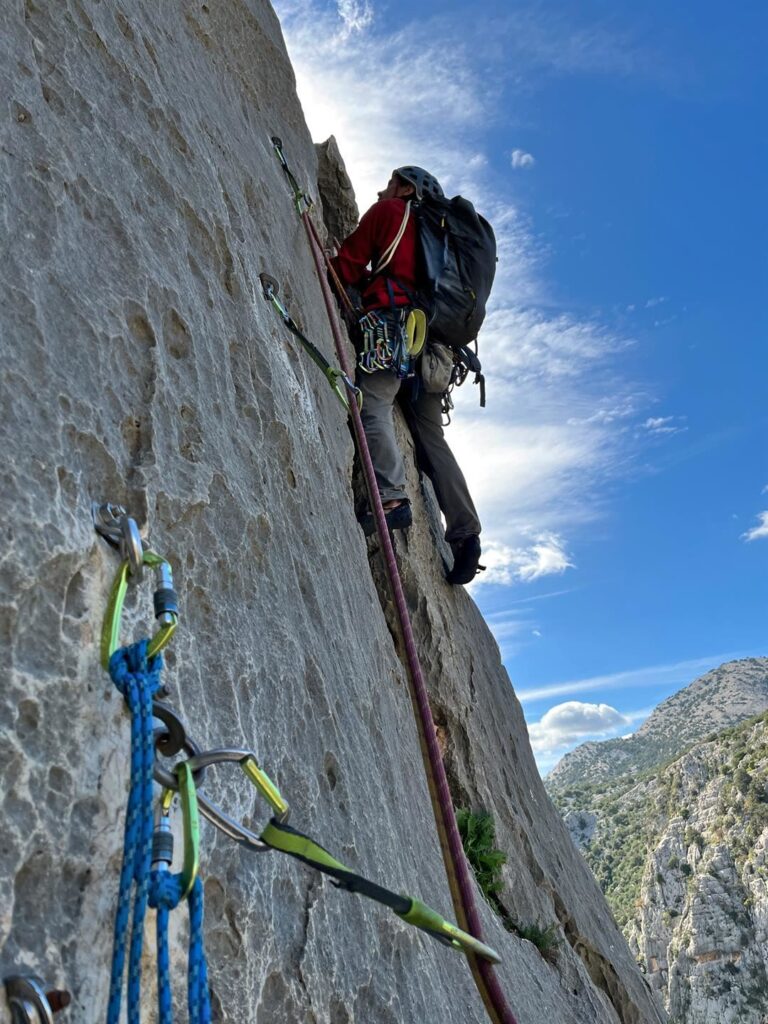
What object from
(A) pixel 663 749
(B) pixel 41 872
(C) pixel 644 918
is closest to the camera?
(B) pixel 41 872

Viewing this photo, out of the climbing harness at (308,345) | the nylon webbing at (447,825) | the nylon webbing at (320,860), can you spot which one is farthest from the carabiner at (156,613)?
the climbing harness at (308,345)

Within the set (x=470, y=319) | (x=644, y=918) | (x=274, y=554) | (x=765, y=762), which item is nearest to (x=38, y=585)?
(x=274, y=554)

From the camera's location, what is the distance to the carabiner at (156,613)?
1403mm

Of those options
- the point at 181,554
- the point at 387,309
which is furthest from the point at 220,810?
the point at 387,309

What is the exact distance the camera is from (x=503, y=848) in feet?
19.2

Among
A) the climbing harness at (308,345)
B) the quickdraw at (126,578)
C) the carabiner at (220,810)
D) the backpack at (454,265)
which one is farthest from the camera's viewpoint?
the backpack at (454,265)

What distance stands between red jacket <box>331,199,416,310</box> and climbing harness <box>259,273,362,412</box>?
3.91 feet

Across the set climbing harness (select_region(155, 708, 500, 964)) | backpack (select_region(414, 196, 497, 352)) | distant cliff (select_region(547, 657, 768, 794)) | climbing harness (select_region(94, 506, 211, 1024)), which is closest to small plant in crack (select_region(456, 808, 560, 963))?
backpack (select_region(414, 196, 497, 352))

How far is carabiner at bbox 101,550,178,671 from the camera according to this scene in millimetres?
1403

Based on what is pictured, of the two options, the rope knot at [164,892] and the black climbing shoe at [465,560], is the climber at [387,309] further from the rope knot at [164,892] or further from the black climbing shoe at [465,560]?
the rope knot at [164,892]

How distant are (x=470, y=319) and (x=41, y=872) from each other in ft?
17.8

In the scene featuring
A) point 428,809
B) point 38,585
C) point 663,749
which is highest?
point 663,749

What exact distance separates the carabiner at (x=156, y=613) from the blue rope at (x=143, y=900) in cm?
10

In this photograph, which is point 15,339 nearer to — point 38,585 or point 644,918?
point 38,585
